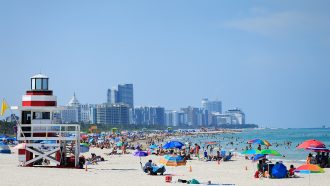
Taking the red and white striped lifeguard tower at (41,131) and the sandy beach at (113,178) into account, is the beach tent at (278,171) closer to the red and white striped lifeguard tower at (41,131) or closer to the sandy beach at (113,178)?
the sandy beach at (113,178)

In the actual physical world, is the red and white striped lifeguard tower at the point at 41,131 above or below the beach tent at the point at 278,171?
above

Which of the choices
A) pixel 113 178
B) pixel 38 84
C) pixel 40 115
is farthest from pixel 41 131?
pixel 113 178

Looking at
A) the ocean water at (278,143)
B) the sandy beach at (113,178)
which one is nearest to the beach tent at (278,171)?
the sandy beach at (113,178)

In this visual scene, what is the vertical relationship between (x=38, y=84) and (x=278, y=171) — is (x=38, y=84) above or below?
above

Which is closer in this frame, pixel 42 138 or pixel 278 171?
pixel 278 171

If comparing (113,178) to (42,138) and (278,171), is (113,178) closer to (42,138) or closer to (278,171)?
(42,138)

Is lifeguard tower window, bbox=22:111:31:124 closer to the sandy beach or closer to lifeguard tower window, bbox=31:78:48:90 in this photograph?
lifeguard tower window, bbox=31:78:48:90

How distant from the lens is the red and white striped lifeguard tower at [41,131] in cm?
2617

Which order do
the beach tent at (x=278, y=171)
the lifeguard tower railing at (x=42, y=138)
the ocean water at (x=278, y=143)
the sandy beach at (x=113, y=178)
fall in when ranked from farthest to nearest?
the ocean water at (x=278, y=143) < the lifeguard tower railing at (x=42, y=138) < the beach tent at (x=278, y=171) < the sandy beach at (x=113, y=178)

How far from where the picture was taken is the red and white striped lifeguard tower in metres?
26.2

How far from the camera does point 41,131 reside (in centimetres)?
2655

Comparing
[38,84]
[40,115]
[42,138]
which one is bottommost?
[42,138]

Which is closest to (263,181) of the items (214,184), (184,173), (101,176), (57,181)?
(214,184)

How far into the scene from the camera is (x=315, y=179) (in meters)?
23.3
